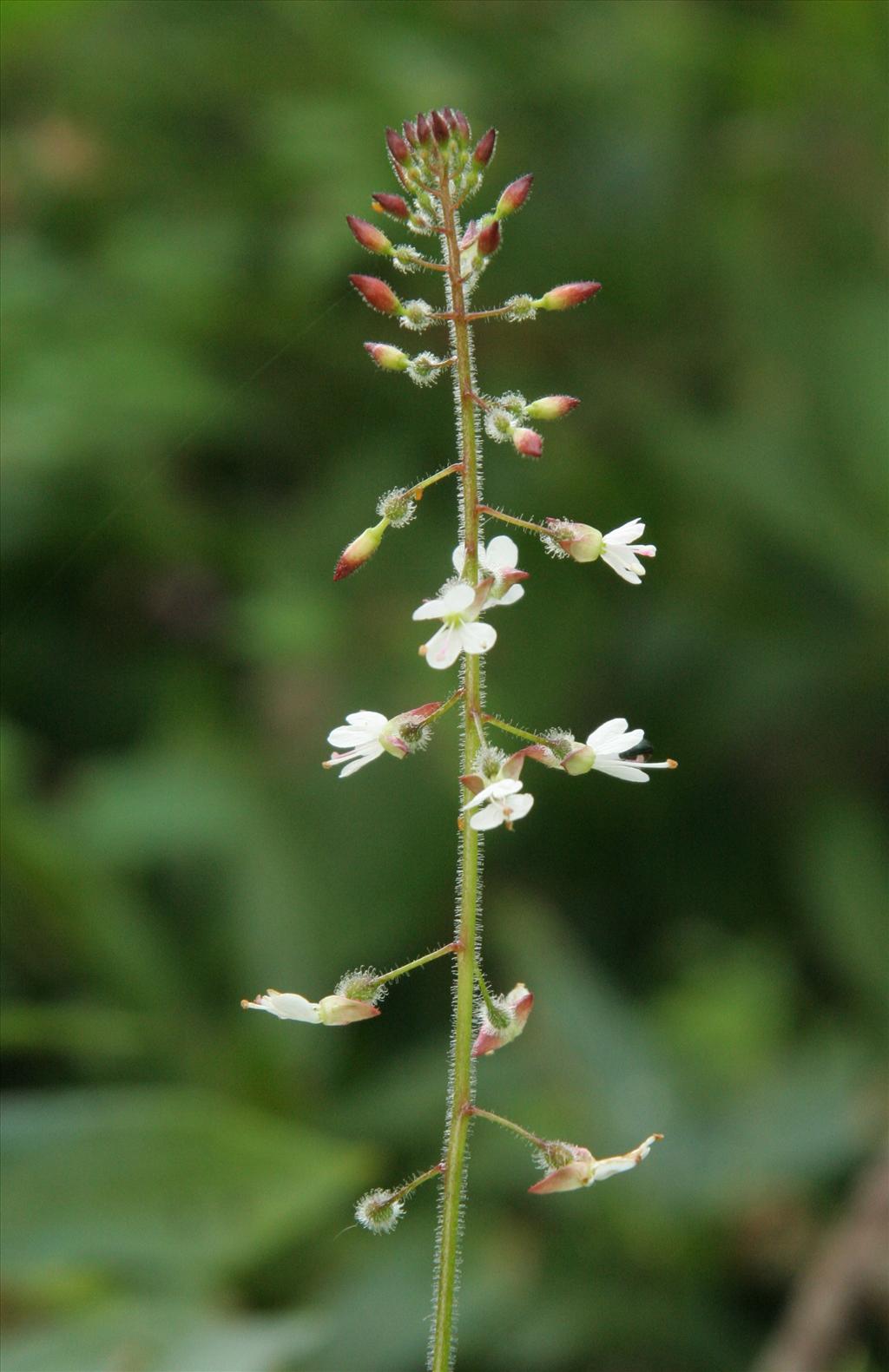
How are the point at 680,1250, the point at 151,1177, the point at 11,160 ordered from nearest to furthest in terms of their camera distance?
the point at 151,1177, the point at 680,1250, the point at 11,160

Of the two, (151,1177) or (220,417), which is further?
(220,417)

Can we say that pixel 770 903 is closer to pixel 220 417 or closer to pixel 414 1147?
pixel 414 1147

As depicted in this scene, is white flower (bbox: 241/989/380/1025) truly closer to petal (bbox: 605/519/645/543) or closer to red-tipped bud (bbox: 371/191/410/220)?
petal (bbox: 605/519/645/543)

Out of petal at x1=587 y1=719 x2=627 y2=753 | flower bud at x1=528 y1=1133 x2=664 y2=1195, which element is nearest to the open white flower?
petal at x1=587 y1=719 x2=627 y2=753

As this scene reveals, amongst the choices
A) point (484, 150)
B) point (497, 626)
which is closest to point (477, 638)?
point (484, 150)

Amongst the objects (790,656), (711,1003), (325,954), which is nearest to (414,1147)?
(325,954)

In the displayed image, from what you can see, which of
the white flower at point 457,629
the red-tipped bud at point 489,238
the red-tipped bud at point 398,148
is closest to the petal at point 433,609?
the white flower at point 457,629
